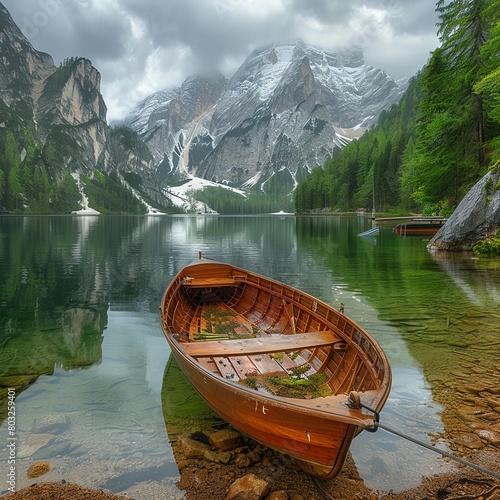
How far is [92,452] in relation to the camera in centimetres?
693

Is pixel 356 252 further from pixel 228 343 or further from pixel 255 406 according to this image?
pixel 255 406

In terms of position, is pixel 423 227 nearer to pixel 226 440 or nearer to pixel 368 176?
pixel 226 440

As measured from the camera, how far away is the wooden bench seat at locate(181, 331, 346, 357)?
26.9 feet

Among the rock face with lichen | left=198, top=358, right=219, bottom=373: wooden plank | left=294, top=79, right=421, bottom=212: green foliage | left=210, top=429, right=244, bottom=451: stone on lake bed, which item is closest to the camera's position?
left=210, top=429, right=244, bottom=451: stone on lake bed

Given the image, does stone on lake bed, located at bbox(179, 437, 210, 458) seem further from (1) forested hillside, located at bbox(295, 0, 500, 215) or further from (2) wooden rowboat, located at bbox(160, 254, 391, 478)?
(1) forested hillside, located at bbox(295, 0, 500, 215)

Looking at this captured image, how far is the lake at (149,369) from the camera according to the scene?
21.7ft

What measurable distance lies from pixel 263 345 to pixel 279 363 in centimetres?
94

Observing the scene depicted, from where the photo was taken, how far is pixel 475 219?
1115 inches

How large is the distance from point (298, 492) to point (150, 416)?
4.01m

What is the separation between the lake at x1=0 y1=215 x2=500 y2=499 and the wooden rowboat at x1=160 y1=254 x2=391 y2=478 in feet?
4.39

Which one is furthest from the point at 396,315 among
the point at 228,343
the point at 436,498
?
the point at 436,498

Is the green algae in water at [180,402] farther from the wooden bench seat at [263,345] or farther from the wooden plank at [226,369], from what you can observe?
the wooden bench seat at [263,345]

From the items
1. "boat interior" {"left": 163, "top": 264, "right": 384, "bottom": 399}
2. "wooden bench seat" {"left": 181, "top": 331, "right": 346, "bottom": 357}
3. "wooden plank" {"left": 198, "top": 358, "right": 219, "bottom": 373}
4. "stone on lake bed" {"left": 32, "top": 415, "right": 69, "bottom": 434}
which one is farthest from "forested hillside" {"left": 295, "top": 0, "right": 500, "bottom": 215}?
"stone on lake bed" {"left": 32, "top": 415, "right": 69, "bottom": 434}

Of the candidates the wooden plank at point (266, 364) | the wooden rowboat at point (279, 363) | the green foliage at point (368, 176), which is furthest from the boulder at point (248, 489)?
the green foliage at point (368, 176)
